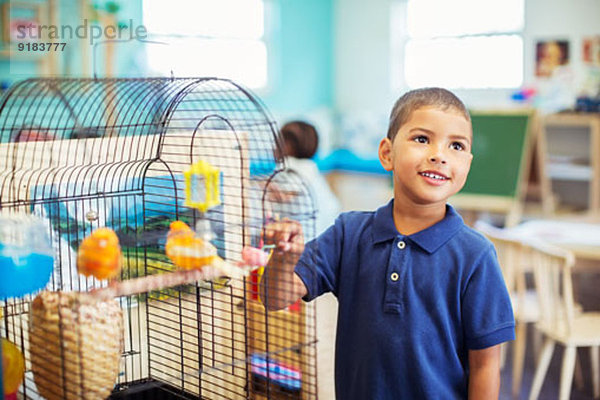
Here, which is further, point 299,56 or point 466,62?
point 299,56

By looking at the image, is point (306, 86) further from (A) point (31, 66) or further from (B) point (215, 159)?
(B) point (215, 159)

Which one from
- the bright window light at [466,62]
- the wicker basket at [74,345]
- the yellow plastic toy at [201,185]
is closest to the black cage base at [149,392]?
the wicker basket at [74,345]

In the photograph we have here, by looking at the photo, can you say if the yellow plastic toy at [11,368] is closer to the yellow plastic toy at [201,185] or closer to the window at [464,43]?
the yellow plastic toy at [201,185]

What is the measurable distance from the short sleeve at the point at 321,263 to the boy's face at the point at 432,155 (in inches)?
7.0

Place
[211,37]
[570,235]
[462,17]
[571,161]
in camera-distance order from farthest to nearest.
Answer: [462,17], [211,37], [571,161], [570,235]

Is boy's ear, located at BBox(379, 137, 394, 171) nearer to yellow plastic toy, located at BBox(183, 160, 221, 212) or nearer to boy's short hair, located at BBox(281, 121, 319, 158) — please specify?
yellow plastic toy, located at BBox(183, 160, 221, 212)

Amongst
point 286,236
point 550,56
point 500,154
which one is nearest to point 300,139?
point 500,154

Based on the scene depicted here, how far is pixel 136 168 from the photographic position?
1451mm

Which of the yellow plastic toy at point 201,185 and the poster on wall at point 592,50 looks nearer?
the yellow plastic toy at point 201,185

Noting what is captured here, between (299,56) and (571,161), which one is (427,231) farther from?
(299,56)

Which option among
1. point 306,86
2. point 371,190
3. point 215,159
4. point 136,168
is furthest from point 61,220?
point 306,86

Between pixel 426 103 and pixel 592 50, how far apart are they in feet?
16.1

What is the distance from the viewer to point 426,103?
4.47 ft

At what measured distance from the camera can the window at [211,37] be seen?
5773 mm
